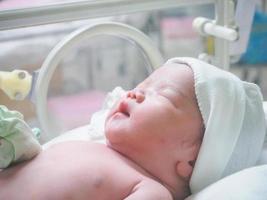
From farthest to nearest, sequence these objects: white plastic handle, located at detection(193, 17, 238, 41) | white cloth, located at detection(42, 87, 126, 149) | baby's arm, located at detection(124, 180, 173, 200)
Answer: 1. white plastic handle, located at detection(193, 17, 238, 41)
2. white cloth, located at detection(42, 87, 126, 149)
3. baby's arm, located at detection(124, 180, 173, 200)

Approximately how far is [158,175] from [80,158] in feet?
0.59

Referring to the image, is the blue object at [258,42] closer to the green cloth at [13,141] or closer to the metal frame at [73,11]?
the metal frame at [73,11]

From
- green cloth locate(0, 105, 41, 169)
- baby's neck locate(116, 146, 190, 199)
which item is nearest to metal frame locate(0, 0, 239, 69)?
green cloth locate(0, 105, 41, 169)

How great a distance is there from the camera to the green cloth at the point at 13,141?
94cm

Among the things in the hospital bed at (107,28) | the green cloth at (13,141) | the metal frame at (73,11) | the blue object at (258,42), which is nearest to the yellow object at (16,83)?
the hospital bed at (107,28)

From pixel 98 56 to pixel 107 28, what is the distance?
4.43 feet

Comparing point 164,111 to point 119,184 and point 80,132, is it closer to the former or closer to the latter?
point 119,184

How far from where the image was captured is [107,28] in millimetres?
1263

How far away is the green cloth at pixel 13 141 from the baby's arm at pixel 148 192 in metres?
0.25

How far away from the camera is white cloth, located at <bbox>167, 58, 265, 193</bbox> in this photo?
3.15 feet

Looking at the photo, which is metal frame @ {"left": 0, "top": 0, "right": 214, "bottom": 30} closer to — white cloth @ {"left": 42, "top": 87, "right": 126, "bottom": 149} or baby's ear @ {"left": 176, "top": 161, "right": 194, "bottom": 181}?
white cloth @ {"left": 42, "top": 87, "right": 126, "bottom": 149}

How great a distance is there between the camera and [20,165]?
3.14 feet

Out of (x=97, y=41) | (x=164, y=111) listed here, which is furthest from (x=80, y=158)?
(x=97, y=41)

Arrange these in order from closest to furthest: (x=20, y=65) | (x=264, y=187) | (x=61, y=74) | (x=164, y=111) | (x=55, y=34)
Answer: (x=264, y=187), (x=164, y=111), (x=20, y=65), (x=55, y=34), (x=61, y=74)
